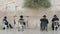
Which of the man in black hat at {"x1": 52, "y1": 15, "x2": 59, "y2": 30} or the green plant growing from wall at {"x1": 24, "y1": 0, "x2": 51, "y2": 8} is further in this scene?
the green plant growing from wall at {"x1": 24, "y1": 0, "x2": 51, "y2": 8}

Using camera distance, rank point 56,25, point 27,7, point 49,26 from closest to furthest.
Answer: point 56,25 → point 49,26 → point 27,7

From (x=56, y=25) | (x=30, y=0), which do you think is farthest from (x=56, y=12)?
(x=56, y=25)

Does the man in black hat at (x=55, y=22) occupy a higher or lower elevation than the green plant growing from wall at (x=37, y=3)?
lower

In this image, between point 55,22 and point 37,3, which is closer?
point 55,22

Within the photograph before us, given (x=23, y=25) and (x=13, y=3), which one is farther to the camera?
(x=13, y=3)

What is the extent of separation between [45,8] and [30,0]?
1.42m

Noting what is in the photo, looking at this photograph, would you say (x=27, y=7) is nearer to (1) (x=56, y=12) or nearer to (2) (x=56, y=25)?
(1) (x=56, y=12)

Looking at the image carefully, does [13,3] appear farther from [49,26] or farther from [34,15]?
[49,26]

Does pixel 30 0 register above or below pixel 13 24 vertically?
above

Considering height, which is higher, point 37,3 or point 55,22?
point 37,3

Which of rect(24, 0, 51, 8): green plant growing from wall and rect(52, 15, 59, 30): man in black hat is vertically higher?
rect(24, 0, 51, 8): green plant growing from wall

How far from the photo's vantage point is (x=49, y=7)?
82.1 feet

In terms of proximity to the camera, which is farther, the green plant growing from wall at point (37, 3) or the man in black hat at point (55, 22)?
the green plant growing from wall at point (37, 3)

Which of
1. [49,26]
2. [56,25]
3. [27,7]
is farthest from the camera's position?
[27,7]
